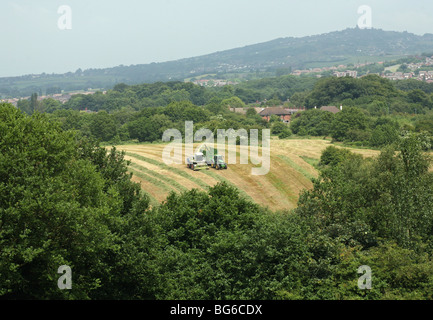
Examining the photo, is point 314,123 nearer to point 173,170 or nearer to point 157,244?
point 173,170

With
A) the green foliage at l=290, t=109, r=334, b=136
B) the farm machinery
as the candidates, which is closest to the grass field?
the farm machinery

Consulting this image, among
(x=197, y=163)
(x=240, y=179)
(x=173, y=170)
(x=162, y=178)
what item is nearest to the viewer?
(x=240, y=179)

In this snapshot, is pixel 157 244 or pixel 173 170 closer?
pixel 157 244

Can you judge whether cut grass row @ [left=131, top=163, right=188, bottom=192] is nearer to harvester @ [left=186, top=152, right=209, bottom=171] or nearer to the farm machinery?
harvester @ [left=186, top=152, right=209, bottom=171]

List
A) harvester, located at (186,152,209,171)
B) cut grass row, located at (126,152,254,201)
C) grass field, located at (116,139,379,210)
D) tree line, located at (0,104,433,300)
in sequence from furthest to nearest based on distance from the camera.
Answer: harvester, located at (186,152,209,171) → cut grass row, located at (126,152,254,201) → grass field, located at (116,139,379,210) → tree line, located at (0,104,433,300)

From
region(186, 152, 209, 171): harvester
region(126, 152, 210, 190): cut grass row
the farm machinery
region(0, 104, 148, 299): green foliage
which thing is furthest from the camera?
the farm machinery

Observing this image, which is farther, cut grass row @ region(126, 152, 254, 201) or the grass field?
cut grass row @ region(126, 152, 254, 201)

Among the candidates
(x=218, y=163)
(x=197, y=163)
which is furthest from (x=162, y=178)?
(x=218, y=163)
